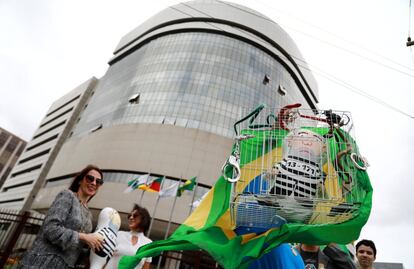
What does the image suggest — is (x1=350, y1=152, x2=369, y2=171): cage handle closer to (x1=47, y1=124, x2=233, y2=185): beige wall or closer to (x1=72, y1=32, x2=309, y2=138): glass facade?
(x1=47, y1=124, x2=233, y2=185): beige wall

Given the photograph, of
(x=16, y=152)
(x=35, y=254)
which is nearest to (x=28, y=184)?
(x=16, y=152)

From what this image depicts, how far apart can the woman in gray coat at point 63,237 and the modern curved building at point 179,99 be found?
2094 centimetres

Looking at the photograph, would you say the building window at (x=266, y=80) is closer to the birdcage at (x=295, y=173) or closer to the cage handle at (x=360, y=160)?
the birdcage at (x=295, y=173)

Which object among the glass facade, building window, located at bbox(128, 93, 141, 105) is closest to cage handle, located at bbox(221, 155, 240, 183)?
the glass facade

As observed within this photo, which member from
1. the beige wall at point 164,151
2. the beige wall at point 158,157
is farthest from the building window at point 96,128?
the beige wall at point 164,151

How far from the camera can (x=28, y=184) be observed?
141 ft

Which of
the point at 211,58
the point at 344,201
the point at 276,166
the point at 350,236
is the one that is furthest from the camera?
the point at 211,58

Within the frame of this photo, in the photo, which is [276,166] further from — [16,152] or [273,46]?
[16,152]

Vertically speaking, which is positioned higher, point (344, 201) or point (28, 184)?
point (28, 184)

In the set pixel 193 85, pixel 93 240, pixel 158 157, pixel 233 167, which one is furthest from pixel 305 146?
pixel 193 85

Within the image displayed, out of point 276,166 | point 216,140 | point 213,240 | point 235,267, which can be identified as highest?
point 216,140

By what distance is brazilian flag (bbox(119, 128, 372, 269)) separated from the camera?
138cm

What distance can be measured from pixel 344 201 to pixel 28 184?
5230 centimetres

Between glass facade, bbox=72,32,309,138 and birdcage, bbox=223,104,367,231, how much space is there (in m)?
25.6
